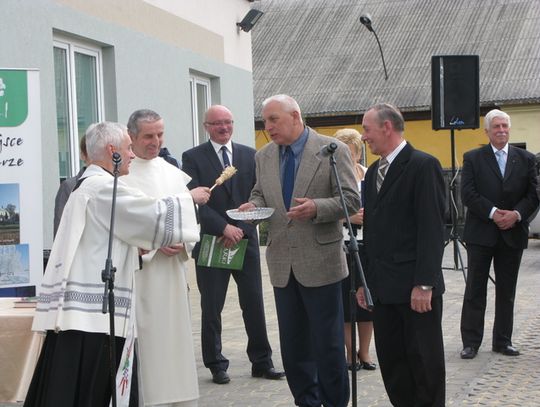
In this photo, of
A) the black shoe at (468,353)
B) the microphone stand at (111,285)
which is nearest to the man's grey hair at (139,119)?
the microphone stand at (111,285)

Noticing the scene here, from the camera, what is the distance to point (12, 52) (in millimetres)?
9289

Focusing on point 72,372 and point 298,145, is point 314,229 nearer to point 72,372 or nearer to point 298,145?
point 298,145

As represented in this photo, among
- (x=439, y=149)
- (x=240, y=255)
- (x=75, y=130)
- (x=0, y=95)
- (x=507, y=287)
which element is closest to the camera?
(x=0, y=95)

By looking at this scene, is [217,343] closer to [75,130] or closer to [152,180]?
[152,180]

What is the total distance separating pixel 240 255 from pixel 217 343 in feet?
2.53

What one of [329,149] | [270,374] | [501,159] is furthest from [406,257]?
[501,159]

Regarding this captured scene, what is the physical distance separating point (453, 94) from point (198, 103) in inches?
158

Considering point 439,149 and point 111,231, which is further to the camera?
point 439,149

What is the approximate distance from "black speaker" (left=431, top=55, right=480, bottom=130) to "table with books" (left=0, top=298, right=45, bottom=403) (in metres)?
10.2

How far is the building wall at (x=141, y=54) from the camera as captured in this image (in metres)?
9.62

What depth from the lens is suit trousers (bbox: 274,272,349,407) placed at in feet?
19.9

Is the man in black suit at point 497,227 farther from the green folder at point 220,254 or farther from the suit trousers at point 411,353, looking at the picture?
the suit trousers at point 411,353

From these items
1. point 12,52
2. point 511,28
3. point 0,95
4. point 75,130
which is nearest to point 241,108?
point 75,130

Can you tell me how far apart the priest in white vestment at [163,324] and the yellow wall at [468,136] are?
24.5 m
